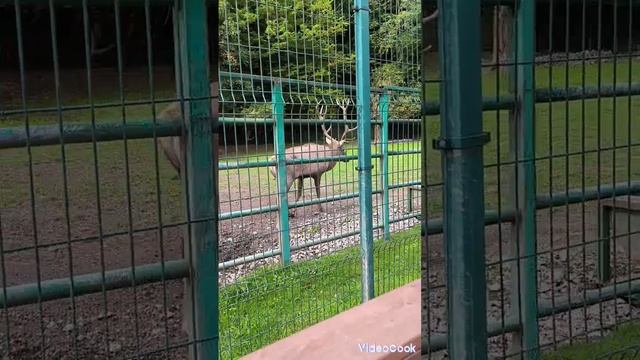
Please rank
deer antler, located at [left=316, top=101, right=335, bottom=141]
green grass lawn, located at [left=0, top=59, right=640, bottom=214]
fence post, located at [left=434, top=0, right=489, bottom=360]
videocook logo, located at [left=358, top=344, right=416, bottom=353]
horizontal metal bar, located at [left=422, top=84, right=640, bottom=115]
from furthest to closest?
deer antler, located at [left=316, top=101, right=335, bottom=141] → videocook logo, located at [left=358, top=344, right=416, bottom=353] → horizontal metal bar, located at [left=422, top=84, right=640, bottom=115] → green grass lawn, located at [left=0, top=59, right=640, bottom=214] → fence post, located at [left=434, top=0, right=489, bottom=360]

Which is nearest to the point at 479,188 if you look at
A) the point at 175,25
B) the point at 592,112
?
the point at 175,25

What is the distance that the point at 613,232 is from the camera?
2943 millimetres

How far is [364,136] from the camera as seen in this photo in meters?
4.18

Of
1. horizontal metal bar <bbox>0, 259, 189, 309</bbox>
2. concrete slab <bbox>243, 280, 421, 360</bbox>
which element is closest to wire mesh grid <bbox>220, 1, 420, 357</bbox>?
concrete slab <bbox>243, 280, 421, 360</bbox>

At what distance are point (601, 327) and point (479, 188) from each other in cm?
153

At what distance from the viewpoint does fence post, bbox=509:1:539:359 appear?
236cm

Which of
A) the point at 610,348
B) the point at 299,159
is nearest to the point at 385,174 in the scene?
the point at 299,159

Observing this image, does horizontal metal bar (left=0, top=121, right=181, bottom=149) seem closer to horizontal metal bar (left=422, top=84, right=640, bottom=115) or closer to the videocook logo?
horizontal metal bar (left=422, top=84, right=640, bottom=115)

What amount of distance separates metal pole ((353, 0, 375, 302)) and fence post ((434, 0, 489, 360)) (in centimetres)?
240

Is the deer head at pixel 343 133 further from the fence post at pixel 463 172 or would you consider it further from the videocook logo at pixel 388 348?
the fence post at pixel 463 172

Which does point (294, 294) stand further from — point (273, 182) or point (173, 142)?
point (173, 142)

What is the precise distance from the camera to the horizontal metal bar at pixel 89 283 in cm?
175

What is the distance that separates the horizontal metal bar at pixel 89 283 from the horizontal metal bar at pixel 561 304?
2.91 ft

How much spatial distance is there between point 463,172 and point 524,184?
84 cm
